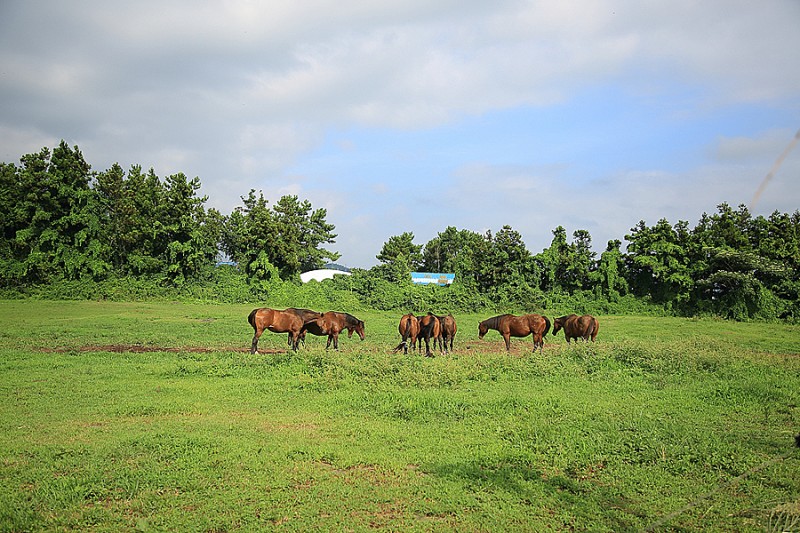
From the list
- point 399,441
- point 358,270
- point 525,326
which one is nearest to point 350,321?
point 525,326

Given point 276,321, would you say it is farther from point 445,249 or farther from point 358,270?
point 445,249

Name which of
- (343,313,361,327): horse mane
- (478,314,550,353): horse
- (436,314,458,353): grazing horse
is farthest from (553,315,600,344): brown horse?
(343,313,361,327): horse mane

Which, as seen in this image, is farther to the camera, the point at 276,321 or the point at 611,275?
the point at 611,275

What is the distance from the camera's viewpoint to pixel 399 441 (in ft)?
27.0

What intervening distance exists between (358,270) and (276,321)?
24.2 m

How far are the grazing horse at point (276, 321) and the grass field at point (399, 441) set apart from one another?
281 cm

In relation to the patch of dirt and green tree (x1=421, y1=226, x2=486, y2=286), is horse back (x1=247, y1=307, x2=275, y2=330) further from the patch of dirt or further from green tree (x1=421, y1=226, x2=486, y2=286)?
green tree (x1=421, y1=226, x2=486, y2=286)

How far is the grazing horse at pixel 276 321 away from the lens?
18078 mm

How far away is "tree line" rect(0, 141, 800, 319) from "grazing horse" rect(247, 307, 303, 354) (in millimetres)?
20846

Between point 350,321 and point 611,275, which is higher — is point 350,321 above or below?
below

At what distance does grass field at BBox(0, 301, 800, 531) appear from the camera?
18.9 feet

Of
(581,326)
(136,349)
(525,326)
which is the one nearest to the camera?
(136,349)

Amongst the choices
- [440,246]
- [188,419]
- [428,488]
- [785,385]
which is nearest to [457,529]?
[428,488]

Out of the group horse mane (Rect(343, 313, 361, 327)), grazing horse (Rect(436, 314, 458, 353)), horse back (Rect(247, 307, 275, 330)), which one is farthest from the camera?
horse mane (Rect(343, 313, 361, 327))
